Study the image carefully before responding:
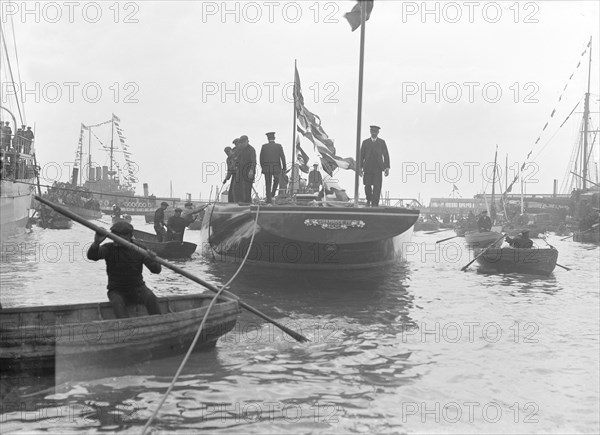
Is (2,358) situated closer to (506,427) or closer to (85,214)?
(506,427)

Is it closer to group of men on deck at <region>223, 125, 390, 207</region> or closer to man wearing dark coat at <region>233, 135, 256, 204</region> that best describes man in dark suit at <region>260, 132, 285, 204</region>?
group of men on deck at <region>223, 125, 390, 207</region>

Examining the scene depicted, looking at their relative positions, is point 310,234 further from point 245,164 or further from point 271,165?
point 245,164

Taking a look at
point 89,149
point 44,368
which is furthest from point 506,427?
point 89,149

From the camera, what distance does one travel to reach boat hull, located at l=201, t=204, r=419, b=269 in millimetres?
13219

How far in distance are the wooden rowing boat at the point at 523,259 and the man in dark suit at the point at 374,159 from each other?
511cm

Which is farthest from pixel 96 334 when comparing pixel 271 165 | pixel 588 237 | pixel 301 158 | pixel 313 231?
pixel 588 237

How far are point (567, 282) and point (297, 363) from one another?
1157 cm

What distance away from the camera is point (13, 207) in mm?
28750

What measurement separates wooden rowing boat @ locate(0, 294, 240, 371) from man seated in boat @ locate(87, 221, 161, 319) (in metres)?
0.32

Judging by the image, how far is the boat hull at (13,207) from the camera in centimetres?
2608

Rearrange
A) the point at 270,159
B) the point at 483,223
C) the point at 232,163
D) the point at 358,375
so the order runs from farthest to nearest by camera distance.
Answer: the point at 483,223 < the point at 232,163 < the point at 270,159 < the point at 358,375

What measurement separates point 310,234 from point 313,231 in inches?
4.1

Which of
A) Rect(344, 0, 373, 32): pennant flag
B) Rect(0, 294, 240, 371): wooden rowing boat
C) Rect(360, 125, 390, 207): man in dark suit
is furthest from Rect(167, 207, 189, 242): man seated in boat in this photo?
Rect(0, 294, 240, 371): wooden rowing boat

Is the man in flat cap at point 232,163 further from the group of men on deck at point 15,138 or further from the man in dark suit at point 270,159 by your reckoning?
the group of men on deck at point 15,138
